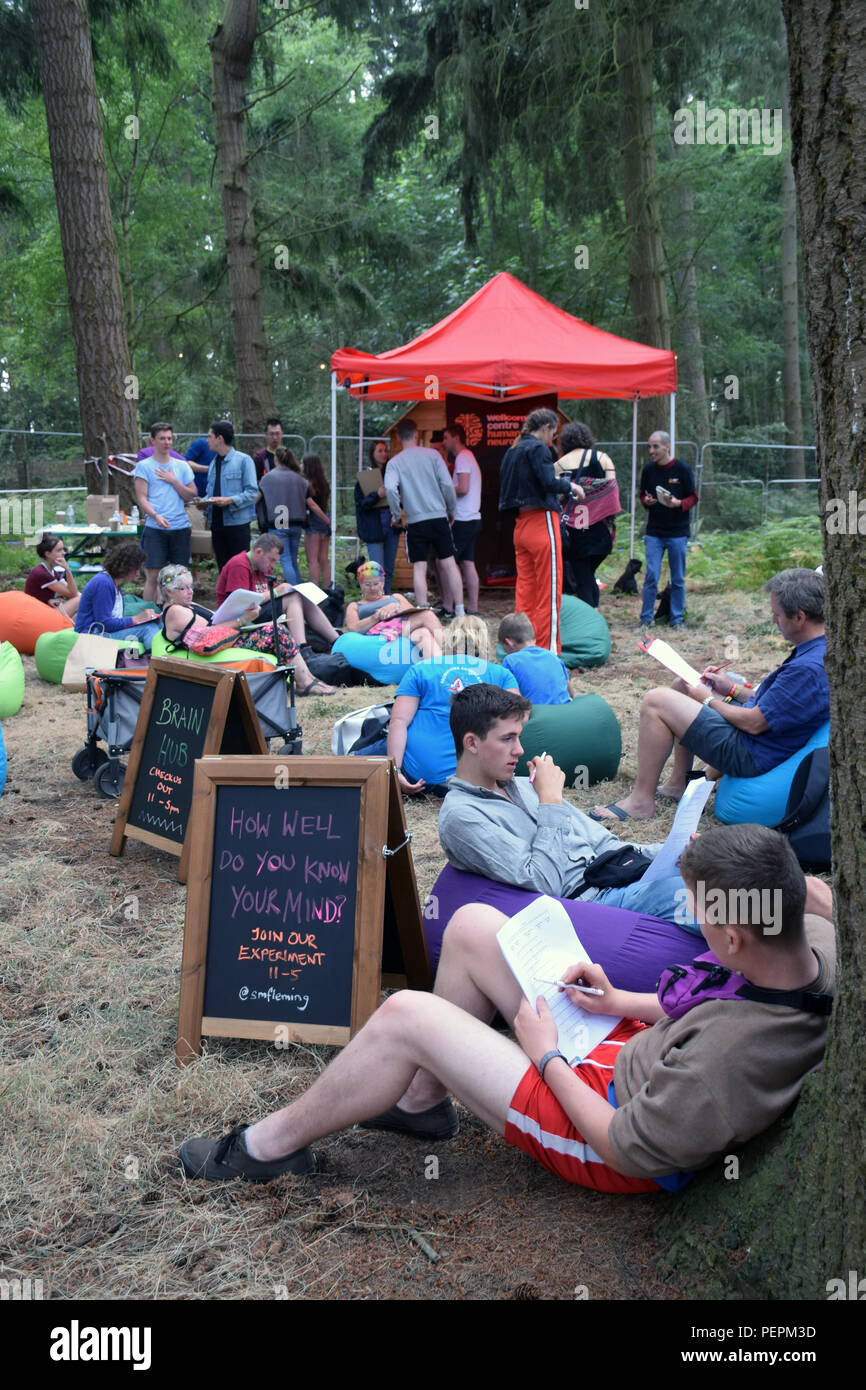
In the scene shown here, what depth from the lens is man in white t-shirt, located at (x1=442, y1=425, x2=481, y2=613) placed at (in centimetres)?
1178

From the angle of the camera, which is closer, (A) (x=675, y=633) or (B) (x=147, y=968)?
(B) (x=147, y=968)

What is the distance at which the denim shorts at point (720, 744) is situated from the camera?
4746 mm

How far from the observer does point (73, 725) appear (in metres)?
7.64

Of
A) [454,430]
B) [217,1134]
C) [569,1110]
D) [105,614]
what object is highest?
[454,430]

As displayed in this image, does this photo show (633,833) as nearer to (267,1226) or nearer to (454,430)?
(267,1226)

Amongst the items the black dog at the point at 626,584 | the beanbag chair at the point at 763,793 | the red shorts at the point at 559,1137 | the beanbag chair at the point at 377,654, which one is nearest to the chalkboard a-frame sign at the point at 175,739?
the beanbag chair at the point at 763,793

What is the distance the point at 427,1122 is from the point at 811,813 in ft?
7.31

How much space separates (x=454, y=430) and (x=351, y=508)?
8574mm

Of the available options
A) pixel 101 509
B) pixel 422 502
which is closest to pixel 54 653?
pixel 422 502

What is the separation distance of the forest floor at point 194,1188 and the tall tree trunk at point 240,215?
12062 millimetres

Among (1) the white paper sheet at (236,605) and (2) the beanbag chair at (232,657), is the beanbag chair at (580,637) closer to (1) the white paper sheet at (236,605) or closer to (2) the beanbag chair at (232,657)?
(1) the white paper sheet at (236,605)

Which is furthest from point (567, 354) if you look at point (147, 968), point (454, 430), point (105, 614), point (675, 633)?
point (147, 968)

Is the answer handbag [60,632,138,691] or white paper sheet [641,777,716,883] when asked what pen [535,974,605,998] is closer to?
white paper sheet [641,777,716,883]

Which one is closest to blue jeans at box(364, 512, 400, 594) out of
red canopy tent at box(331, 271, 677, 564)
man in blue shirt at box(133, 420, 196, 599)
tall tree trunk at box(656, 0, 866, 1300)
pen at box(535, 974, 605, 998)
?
red canopy tent at box(331, 271, 677, 564)
